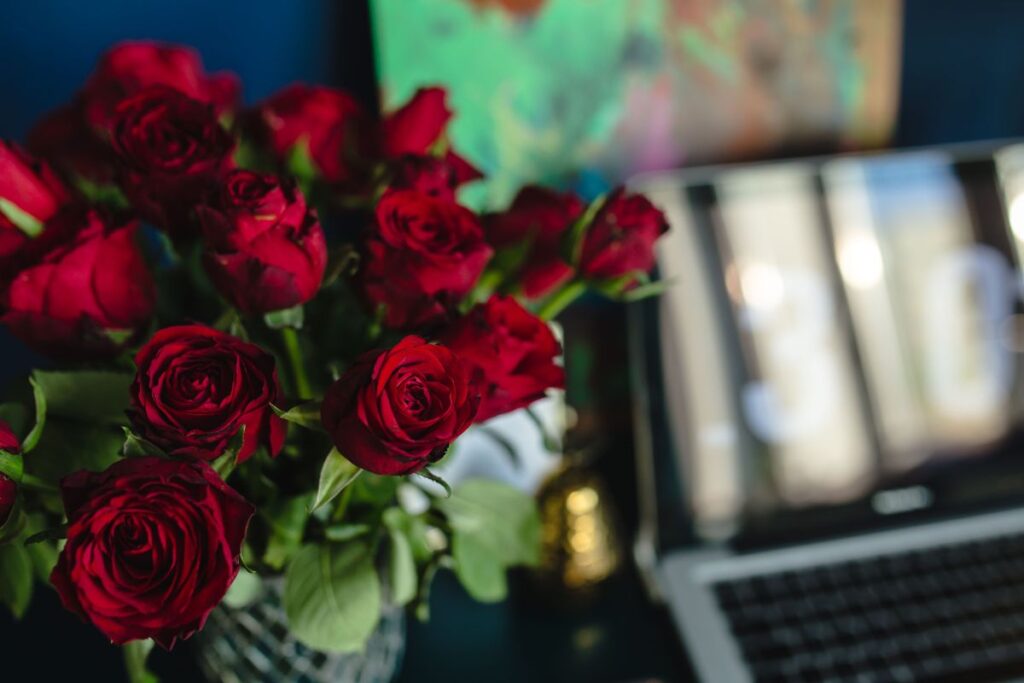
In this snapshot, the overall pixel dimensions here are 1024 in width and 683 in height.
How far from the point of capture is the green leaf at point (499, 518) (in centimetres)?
56

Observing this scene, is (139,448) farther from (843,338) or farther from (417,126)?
(843,338)

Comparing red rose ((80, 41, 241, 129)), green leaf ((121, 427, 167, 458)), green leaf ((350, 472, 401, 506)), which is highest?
red rose ((80, 41, 241, 129))

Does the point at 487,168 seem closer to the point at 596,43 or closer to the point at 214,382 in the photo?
the point at 596,43

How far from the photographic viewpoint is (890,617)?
70 cm

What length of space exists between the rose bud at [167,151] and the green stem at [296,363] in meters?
0.08

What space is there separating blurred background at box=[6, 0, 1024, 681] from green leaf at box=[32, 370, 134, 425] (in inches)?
13.4

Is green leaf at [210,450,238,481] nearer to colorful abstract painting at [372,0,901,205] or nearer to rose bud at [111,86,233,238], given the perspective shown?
rose bud at [111,86,233,238]

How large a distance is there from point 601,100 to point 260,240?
18.4 inches

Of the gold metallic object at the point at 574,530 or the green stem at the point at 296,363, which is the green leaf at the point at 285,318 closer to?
the green stem at the point at 296,363

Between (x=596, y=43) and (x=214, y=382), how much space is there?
0.53 m

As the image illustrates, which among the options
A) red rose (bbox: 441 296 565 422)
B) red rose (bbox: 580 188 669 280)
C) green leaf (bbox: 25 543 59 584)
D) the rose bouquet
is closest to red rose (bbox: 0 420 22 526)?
the rose bouquet

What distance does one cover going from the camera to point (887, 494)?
81cm

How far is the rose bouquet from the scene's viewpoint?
368 mm

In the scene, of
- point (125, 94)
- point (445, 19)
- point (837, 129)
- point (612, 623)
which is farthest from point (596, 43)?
point (612, 623)
